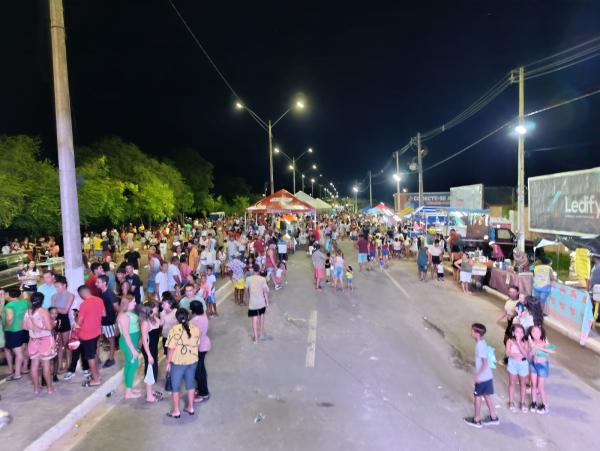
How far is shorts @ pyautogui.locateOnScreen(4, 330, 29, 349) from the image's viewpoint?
6.45 metres

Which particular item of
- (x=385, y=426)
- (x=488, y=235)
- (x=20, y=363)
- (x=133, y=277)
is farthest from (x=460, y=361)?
(x=488, y=235)

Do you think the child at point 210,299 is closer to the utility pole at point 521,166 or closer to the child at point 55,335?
the child at point 55,335

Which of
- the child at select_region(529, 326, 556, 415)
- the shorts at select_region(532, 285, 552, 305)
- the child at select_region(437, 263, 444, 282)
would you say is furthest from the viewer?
the child at select_region(437, 263, 444, 282)

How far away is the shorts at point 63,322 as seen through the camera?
691cm

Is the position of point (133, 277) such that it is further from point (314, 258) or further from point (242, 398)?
point (314, 258)

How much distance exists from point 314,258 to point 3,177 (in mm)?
12434

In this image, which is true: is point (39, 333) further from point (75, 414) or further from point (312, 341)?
point (312, 341)

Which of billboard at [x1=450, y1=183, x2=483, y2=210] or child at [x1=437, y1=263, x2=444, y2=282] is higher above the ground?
billboard at [x1=450, y1=183, x2=483, y2=210]

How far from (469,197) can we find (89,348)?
38.2 meters

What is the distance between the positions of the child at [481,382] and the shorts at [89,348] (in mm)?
5360

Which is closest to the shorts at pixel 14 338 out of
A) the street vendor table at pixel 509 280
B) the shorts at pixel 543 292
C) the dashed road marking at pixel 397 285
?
the dashed road marking at pixel 397 285

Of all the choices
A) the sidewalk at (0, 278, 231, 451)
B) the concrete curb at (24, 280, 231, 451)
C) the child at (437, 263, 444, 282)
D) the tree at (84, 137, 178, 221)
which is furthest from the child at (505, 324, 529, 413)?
the tree at (84, 137, 178, 221)

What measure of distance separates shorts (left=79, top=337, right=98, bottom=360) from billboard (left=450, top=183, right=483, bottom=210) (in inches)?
1357

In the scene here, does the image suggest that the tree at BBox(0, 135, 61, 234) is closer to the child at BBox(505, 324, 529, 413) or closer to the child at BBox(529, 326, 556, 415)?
the child at BBox(505, 324, 529, 413)
